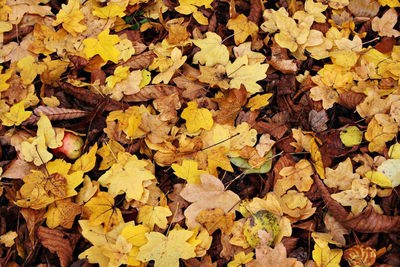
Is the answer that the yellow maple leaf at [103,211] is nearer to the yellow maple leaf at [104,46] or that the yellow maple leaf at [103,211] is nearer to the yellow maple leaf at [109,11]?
the yellow maple leaf at [104,46]

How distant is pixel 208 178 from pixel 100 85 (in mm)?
919

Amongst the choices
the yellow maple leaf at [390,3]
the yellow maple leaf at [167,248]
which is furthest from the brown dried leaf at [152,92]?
the yellow maple leaf at [390,3]

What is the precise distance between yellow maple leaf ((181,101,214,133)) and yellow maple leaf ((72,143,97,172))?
0.52 meters

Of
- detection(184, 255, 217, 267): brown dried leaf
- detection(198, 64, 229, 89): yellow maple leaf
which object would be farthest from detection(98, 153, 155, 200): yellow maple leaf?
detection(198, 64, 229, 89): yellow maple leaf

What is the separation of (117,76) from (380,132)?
60.2 inches

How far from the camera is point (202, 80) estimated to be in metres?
2.18

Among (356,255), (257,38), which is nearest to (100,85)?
(257,38)

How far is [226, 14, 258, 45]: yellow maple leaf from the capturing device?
235cm

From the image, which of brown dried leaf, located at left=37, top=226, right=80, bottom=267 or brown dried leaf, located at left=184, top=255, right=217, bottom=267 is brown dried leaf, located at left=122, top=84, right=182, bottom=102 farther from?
brown dried leaf, located at left=184, top=255, right=217, bottom=267

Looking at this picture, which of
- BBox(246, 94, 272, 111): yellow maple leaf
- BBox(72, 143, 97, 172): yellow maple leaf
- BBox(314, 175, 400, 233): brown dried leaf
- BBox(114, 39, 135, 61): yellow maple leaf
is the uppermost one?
BBox(114, 39, 135, 61): yellow maple leaf

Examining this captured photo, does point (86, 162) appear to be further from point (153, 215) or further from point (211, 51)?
point (211, 51)

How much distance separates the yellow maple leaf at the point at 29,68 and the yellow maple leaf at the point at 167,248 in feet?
4.11

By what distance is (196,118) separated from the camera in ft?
6.88

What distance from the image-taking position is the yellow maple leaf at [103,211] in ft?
6.03
